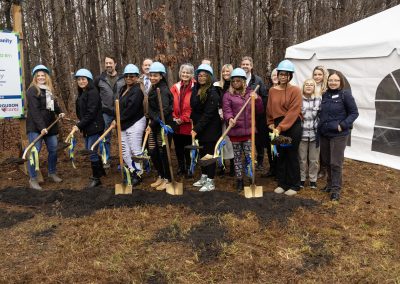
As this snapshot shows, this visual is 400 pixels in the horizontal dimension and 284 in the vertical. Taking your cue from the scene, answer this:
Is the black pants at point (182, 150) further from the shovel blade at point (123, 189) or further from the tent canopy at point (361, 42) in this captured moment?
the tent canopy at point (361, 42)

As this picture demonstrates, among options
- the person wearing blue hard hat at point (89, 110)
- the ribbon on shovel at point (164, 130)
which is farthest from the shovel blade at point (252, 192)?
the person wearing blue hard hat at point (89, 110)

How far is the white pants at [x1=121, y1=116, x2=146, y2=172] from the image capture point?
5328mm

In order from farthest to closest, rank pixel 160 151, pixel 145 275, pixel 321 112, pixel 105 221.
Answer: pixel 160 151, pixel 321 112, pixel 105 221, pixel 145 275

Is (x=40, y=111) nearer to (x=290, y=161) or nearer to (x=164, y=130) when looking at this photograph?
(x=164, y=130)

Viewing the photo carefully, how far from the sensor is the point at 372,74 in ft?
22.6

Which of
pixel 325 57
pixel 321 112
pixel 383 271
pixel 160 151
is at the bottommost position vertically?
pixel 383 271

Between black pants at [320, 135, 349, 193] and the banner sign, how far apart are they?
473 centimetres

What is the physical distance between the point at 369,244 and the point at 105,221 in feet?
9.54

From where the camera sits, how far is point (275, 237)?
3.96 meters

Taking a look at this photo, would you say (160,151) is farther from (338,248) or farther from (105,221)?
(338,248)

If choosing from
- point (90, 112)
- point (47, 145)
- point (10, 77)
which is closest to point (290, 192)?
point (90, 112)

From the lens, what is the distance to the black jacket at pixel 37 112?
17.8 feet

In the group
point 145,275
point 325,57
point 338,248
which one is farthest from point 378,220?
point 325,57

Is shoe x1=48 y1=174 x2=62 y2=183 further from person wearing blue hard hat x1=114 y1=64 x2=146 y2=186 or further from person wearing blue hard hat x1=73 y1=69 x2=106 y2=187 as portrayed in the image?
person wearing blue hard hat x1=114 y1=64 x2=146 y2=186
